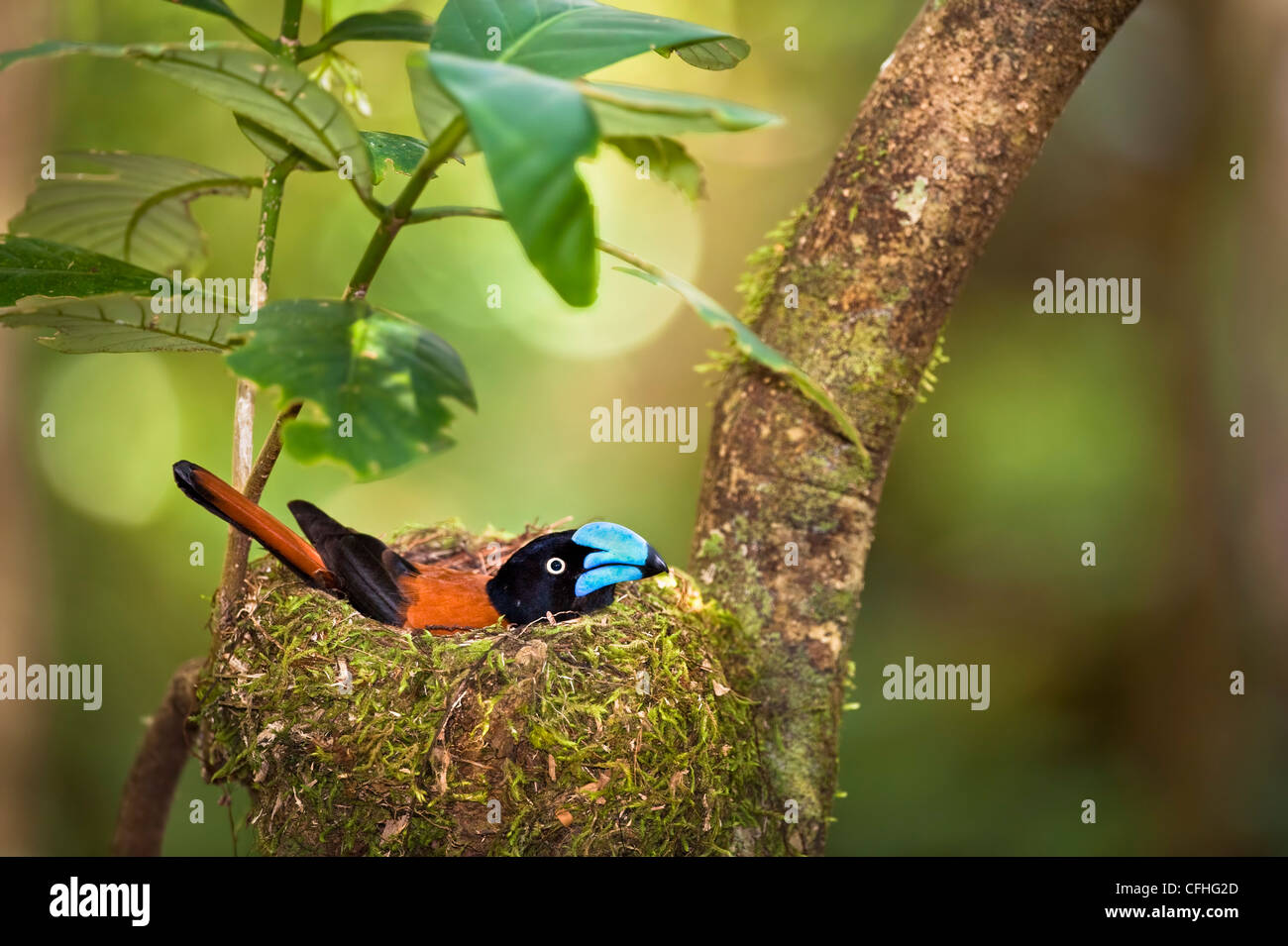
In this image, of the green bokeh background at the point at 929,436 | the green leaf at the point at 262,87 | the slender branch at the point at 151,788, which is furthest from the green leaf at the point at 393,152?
the green bokeh background at the point at 929,436

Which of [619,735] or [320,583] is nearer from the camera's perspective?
[619,735]

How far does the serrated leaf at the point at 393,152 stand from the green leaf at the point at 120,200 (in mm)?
322

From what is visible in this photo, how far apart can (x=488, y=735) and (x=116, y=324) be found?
1.01 metres

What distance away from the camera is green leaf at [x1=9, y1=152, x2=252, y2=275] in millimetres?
2059

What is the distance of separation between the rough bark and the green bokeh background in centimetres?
259

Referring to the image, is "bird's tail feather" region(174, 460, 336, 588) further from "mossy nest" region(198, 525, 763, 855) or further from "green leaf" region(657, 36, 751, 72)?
"green leaf" region(657, 36, 751, 72)

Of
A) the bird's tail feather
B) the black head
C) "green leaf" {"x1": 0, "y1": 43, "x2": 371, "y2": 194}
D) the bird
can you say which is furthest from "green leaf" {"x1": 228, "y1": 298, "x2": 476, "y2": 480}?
the black head

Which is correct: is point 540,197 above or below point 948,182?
below

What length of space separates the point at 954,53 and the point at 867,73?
4849mm

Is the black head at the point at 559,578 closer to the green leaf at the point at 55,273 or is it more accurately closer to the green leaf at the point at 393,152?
the green leaf at the point at 393,152

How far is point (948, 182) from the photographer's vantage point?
2.05 m

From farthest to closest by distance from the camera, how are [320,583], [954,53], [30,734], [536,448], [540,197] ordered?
[536,448] → [30,734] → [320,583] → [954,53] → [540,197]
